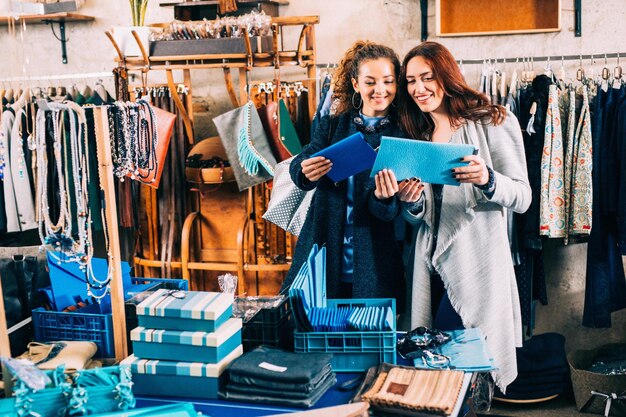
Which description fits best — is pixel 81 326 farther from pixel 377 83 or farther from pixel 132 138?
pixel 377 83

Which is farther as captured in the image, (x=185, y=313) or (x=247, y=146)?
(x=247, y=146)

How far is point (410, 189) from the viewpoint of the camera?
9.45ft

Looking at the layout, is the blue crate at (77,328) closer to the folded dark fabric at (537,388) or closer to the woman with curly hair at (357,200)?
the woman with curly hair at (357,200)

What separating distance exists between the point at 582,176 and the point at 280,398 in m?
2.44

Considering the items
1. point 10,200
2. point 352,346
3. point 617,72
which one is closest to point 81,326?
point 352,346

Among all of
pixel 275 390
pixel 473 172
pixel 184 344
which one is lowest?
pixel 275 390

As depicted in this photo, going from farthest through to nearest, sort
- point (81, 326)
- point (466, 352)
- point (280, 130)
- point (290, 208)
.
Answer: point (280, 130) → point (290, 208) → point (81, 326) → point (466, 352)

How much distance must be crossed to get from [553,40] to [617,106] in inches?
25.0

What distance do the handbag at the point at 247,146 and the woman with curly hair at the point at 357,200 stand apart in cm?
96

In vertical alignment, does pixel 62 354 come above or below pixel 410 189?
below

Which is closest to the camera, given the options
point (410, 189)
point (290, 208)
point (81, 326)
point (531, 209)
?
point (81, 326)

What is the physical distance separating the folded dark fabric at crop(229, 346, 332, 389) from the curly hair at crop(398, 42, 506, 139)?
1203mm

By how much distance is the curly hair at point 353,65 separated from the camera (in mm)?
3020

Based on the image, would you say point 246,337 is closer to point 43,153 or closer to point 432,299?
point 43,153
